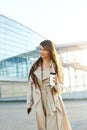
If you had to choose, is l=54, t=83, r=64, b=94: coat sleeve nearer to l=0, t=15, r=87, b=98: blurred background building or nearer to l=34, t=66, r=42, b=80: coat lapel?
l=34, t=66, r=42, b=80: coat lapel

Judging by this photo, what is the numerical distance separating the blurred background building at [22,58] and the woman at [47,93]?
3495 centimetres

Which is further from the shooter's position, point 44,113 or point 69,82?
point 69,82

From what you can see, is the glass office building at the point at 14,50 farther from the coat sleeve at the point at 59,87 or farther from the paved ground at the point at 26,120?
the coat sleeve at the point at 59,87

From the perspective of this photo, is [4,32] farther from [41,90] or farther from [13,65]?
[41,90]

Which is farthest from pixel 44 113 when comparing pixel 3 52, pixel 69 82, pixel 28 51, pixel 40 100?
pixel 28 51

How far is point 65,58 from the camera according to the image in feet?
164

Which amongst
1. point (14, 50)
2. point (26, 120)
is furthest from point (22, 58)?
point (26, 120)

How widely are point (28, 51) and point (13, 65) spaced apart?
17.1 feet

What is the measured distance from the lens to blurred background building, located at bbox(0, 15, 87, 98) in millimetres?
46794

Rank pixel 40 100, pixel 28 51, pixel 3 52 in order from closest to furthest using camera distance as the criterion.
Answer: pixel 40 100
pixel 3 52
pixel 28 51

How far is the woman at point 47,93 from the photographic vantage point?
486 centimetres

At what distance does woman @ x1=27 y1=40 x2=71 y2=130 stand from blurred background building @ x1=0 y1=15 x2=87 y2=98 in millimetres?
34954

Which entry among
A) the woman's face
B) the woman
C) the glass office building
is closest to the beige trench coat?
the woman

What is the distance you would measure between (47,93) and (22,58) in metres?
52.6
